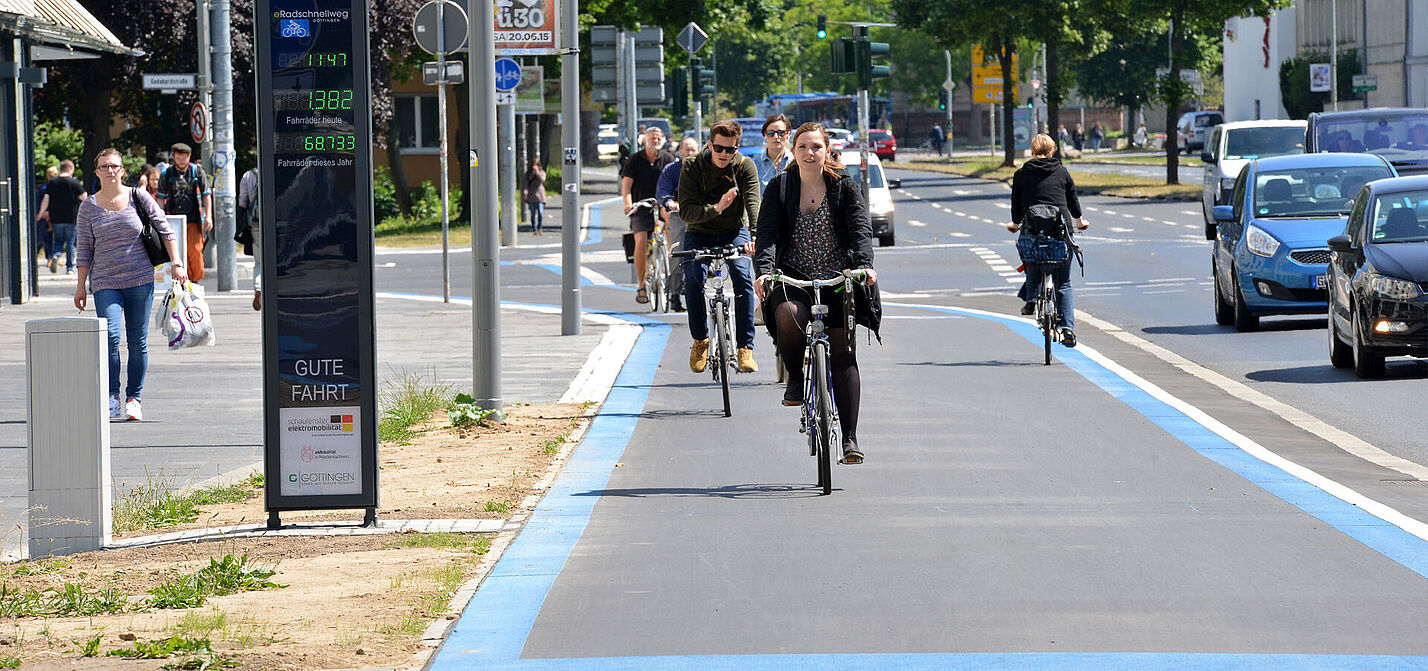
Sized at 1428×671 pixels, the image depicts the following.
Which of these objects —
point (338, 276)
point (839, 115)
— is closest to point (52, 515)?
point (338, 276)

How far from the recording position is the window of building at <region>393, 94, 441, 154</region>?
61875 mm

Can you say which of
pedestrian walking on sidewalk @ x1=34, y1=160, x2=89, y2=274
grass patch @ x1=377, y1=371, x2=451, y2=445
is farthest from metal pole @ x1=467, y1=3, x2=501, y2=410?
pedestrian walking on sidewalk @ x1=34, y1=160, x2=89, y2=274

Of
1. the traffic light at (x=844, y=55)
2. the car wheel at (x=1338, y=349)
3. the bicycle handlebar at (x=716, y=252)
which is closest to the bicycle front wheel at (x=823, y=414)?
the bicycle handlebar at (x=716, y=252)

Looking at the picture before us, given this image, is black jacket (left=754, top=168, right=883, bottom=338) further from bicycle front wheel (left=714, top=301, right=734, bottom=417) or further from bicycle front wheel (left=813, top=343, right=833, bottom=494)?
bicycle front wheel (left=714, top=301, right=734, bottom=417)

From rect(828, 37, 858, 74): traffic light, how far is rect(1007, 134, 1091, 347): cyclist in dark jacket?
1896 cm

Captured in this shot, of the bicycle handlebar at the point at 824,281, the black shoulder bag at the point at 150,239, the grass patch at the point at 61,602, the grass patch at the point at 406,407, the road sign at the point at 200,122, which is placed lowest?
the grass patch at the point at 61,602

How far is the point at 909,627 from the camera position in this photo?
617 centimetres

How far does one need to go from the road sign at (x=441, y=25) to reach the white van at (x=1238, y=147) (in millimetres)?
18048

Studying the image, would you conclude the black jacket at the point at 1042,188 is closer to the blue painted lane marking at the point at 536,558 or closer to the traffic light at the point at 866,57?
the blue painted lane marking at the point at 536,558

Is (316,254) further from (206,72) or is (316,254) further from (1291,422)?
(206,72)

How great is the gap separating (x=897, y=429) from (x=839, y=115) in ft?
317

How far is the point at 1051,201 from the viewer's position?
15.8 metres

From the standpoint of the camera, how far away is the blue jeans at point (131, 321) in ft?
42.4

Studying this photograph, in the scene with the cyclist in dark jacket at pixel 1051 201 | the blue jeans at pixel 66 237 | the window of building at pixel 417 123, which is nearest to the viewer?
the cyclist in dark jacket at pixel 1051 201
